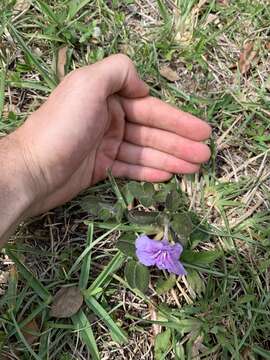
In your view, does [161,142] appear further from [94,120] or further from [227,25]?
[227,25]

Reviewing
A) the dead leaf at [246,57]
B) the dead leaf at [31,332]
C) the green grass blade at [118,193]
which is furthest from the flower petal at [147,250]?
the dead leaf at [246,57]

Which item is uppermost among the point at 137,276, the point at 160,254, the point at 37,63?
the point at 37,63

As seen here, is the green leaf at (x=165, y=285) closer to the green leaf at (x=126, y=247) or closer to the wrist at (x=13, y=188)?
the green leaf at (x=126, y=247)

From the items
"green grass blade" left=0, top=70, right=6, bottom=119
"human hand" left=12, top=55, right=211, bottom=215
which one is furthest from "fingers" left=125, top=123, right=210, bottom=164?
"green grass blade" left=0, top=70, right=6, bottom=119

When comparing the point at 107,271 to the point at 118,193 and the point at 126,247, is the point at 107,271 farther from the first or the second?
the point at 118,193

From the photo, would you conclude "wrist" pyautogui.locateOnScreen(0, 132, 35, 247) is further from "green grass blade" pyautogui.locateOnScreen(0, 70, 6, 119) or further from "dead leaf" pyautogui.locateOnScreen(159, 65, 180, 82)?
"dead leaf" pyautogui.locateOnScreen(159, 65, 180, 82)

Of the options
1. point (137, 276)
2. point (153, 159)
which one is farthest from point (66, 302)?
point (153, 159)

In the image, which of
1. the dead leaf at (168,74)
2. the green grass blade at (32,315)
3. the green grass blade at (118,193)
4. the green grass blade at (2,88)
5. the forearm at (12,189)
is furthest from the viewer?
the dead leaf at (168,74)
